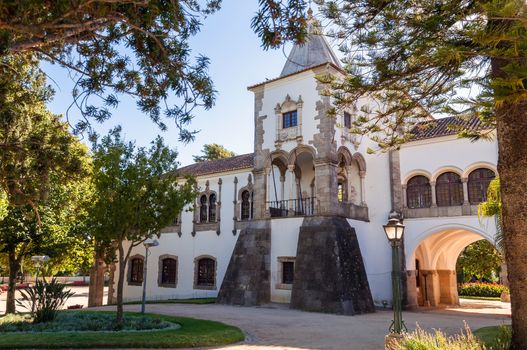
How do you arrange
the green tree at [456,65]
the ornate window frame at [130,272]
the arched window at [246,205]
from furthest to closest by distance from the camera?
the ornate window frame at [130,272], the arched window at [246,205], the green tree at [456,65]

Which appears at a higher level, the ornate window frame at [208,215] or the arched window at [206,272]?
the ornate window frame at [208,215]

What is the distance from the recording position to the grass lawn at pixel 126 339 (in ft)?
29.5

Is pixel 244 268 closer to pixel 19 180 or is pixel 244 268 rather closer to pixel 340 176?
pixel 340 176

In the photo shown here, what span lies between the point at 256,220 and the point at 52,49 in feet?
42.5

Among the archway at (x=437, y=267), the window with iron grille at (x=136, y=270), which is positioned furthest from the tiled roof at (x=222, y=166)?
the archway at (x=437, y=267)

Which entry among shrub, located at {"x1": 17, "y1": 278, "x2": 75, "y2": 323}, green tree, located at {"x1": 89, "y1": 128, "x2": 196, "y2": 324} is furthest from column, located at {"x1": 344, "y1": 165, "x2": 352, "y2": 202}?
shrub, located at {"x1": 17, "y1": 278, "x2": 75, "y2": 323}

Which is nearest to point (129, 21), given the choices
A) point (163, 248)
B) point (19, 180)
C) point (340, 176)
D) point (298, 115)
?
point (19, 180)

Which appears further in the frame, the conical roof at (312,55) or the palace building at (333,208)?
the conical roof at (312,55)

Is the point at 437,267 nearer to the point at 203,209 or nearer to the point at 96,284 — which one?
the point at 203,209

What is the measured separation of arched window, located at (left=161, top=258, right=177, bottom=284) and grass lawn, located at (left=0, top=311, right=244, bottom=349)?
47.0ft

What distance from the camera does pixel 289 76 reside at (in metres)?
20.2

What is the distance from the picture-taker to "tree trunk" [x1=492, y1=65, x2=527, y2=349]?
252 inches

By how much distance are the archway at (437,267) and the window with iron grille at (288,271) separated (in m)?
5.35

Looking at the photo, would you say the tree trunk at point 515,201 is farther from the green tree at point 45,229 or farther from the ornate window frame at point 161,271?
the ornate window frame at point 161,271
